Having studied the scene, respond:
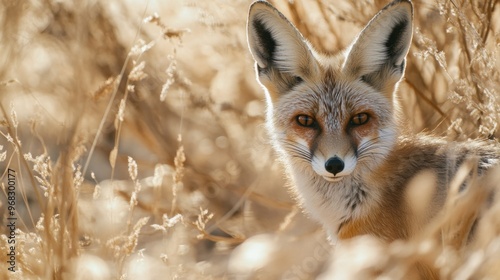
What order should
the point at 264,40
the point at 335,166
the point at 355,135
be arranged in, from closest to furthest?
the point at 335,166
the point at 355,135
the point at 264,40

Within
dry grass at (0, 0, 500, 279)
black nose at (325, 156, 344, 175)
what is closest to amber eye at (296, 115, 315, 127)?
black nose at (325, 156, 344, 175)

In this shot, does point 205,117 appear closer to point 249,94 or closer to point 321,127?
point 249,94

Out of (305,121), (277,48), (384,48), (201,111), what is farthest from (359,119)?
(201,111)

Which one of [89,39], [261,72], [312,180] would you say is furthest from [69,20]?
[312,180]

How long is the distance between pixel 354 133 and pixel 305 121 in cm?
23

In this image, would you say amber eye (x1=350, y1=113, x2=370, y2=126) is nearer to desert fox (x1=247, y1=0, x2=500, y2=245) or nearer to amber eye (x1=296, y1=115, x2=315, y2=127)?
desert fox (x1=247, y1=0, x2=500, y2=245)

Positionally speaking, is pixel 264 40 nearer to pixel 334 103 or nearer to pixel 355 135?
pixel 334 103

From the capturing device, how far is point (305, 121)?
2.95m

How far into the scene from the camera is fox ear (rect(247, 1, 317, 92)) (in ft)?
9.57

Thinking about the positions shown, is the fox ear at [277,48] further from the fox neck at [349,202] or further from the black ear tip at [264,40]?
the fox neck at [349,202]

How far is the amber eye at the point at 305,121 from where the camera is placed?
2.93m

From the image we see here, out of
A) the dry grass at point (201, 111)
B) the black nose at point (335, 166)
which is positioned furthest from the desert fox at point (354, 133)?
the dry grass at point (201, 111)

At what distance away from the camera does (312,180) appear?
310cm

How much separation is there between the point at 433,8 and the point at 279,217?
1694mm
